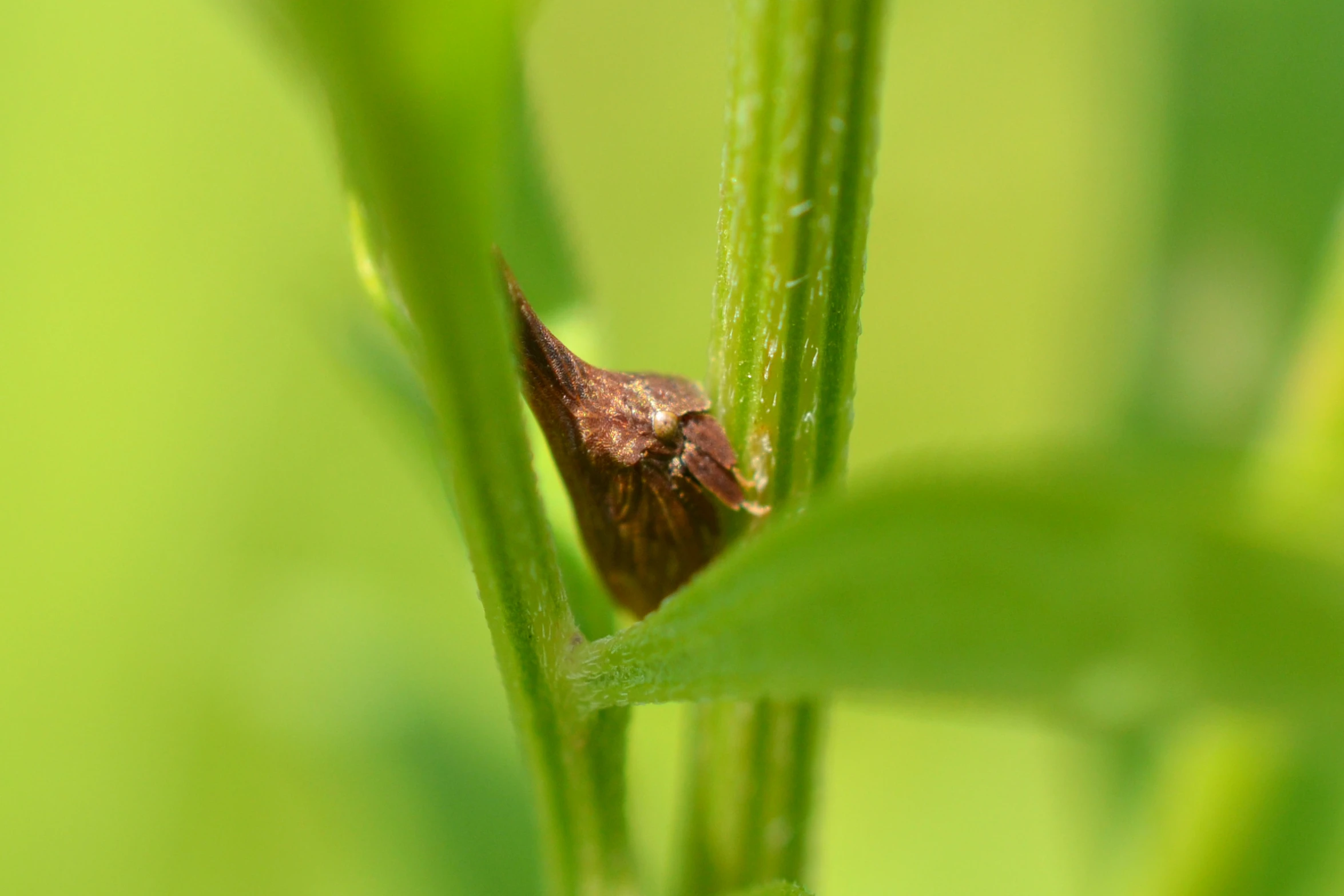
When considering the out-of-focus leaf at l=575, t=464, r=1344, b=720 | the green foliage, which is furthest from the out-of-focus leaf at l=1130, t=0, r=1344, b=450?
the out-of-focus leaf at l=575, t=464, r=1344, b=720

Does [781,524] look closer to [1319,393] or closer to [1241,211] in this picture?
[1319,393]

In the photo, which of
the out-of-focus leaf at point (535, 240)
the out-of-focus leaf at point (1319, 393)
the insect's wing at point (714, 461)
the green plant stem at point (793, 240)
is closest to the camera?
the green plant stem at point (793, 240)

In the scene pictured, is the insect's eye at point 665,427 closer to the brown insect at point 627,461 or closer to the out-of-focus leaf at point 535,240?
the brown insect at point 627,461

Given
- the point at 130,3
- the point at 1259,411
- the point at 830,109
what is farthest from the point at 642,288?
the point at 830,109

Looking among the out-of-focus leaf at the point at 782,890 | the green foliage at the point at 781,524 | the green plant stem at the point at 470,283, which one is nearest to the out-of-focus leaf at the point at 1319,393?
the green foliage at the point at 781,524

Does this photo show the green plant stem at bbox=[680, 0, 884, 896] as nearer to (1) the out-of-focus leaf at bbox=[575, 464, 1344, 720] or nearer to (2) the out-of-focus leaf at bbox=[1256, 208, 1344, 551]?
(1) the out-of-focus leaf at bbox=[575, 464, 1344, 720]

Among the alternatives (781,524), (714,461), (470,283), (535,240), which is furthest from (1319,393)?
(470,283)
